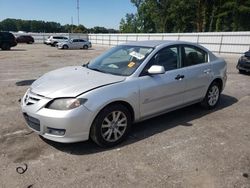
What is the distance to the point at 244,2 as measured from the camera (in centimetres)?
4347

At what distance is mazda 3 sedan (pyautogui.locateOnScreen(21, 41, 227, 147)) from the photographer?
148 inches

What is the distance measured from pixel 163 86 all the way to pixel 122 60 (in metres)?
0.88

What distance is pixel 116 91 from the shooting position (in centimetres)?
402

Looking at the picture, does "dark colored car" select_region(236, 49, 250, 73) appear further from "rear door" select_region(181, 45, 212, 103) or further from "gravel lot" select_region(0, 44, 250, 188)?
"gravel lot" select_region(0, 44, 250, 188)

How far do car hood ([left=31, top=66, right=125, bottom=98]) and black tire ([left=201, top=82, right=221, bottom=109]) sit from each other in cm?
249

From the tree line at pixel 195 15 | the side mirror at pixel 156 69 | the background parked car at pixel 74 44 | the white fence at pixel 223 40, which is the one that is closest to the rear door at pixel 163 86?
the side mirror at pixel 156 69

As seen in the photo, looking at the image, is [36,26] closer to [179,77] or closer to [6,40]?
[6,40]

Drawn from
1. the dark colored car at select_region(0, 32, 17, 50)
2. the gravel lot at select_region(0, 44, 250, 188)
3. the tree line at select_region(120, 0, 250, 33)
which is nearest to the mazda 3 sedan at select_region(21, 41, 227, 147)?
the gravel lot at select_region(0, 44, 250, 188)

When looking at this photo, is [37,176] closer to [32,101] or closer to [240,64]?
[32,101]

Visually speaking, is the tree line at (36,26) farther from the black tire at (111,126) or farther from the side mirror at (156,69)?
the black tire at (111,126)

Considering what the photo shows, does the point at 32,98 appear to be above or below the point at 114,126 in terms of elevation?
above

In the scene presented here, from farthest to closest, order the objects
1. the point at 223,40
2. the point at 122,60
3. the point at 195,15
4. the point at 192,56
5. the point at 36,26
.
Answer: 1. the point at 36,26
2. the point at 195,15
3. the point at 223,40
4. the point at 192,56
5. the point at 122,60

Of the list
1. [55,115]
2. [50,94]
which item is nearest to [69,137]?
[55,115]

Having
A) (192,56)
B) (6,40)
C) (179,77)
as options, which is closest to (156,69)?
(179,77)
